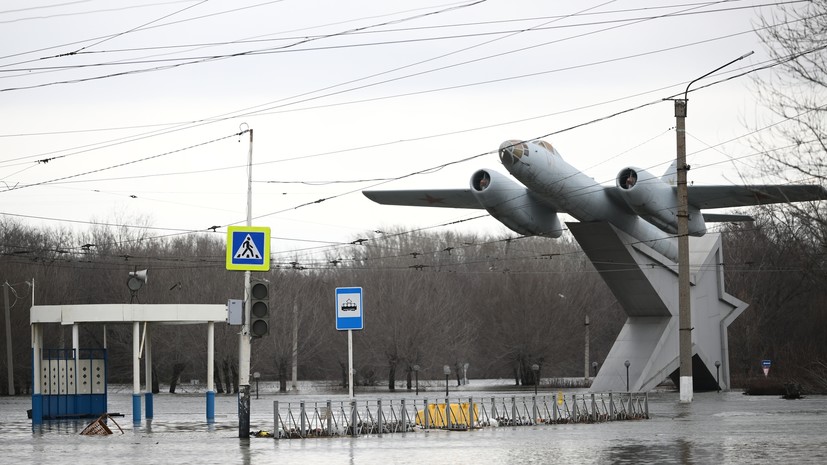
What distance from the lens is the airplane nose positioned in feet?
109

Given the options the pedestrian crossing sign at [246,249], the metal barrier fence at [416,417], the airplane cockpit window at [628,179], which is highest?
the airplane cockpit window at [628,179]

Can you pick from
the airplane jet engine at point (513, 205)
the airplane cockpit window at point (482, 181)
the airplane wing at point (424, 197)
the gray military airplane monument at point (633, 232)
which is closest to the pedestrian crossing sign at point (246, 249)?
the gray military airplane monument at point (633, 232)

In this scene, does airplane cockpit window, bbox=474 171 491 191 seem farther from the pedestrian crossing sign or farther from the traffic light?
the traffic light

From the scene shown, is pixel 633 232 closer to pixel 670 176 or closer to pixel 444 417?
pixel 670 176

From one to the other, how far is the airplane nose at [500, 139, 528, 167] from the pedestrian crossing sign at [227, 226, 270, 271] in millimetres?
13903

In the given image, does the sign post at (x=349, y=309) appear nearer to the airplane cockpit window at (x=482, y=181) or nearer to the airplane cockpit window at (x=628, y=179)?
the airplane cockpit window at (x=482, y=181)

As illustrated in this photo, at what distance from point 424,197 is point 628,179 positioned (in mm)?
7184

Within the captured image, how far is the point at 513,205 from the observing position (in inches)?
1438

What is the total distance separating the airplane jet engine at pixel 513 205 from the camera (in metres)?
35.6

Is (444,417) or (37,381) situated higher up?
(37,381)

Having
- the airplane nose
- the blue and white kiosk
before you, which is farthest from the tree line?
the blue and white kiosk

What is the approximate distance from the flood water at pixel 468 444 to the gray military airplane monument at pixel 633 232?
33.0ft

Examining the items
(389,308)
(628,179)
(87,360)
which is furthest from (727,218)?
(389,308)

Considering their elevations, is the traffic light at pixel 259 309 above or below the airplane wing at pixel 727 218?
below
